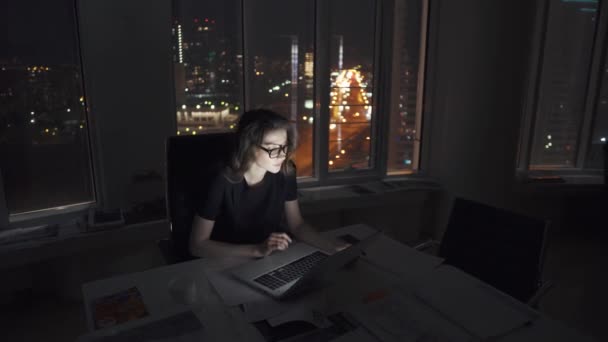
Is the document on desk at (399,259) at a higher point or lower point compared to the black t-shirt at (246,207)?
lower

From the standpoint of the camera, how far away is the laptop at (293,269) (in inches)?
49.9

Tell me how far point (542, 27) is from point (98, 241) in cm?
415

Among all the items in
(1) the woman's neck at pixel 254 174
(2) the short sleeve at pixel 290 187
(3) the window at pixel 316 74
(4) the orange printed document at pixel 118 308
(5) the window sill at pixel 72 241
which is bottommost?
(5) the window sill at pixel 72 241

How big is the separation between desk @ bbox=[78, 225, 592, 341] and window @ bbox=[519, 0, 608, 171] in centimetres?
307

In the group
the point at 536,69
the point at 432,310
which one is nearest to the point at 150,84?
the point at 432,310

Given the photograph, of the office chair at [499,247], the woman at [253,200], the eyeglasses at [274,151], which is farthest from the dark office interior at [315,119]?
the eyeglasses at [274,151]

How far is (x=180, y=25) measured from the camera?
2857 millimetres

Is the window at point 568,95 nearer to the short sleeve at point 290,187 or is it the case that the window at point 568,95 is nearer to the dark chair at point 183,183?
the short sleeve at point 290,187

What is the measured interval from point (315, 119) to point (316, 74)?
38 centimetres

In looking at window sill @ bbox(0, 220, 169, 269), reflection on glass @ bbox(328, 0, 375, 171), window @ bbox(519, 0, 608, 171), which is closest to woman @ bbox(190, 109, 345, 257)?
window sill @ bbox(0, 220, 169, 269)

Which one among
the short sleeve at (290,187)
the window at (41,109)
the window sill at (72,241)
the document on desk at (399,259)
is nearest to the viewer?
the document on desk at (399,259)

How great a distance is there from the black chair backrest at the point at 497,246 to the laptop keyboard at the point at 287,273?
Result: 0.68m

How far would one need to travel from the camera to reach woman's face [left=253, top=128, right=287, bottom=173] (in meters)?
1.77

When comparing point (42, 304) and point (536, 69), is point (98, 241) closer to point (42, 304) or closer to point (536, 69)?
point (42, 304)
